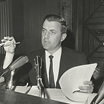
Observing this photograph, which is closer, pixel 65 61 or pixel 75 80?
pixel 75 80

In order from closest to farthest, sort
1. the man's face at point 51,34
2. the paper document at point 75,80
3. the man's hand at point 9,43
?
1. the paper document at point 75,80
2. the man's hand at point 9,43
3. the man's face at point 51,34

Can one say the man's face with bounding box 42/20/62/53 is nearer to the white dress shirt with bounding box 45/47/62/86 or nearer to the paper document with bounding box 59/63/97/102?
the white dress shirt with bounding box 45/47/62/86

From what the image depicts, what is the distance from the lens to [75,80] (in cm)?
105

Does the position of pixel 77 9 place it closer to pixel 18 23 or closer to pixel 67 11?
pixel 67 11

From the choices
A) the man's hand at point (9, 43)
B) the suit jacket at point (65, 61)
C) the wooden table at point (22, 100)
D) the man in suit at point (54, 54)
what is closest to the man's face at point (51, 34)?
the man in suit at point (54, 54)

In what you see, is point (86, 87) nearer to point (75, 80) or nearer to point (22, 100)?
point (75, 80)

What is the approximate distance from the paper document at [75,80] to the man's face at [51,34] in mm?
645

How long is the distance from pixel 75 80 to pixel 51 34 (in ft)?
2.50

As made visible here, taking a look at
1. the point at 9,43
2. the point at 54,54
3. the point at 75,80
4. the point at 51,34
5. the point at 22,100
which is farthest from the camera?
the point at 54,54

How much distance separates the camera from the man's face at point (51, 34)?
168cm

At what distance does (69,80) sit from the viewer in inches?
40.7

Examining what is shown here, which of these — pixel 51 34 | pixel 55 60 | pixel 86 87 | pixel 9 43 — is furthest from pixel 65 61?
pixel 86 87

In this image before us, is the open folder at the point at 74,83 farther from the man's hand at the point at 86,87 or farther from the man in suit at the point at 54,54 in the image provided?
the man in suit at the point at 54,54

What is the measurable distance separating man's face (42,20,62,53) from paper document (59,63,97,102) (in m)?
0.65
